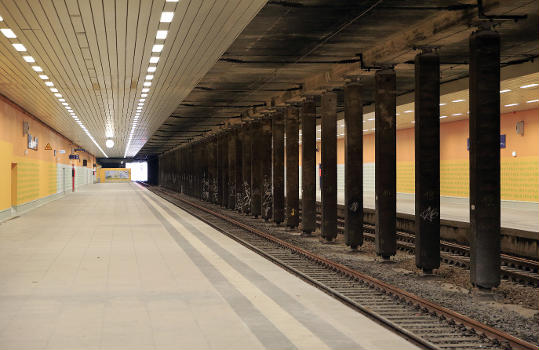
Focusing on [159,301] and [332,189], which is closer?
[159,301]

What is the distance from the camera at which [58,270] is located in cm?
1039

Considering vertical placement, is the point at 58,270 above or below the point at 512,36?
below

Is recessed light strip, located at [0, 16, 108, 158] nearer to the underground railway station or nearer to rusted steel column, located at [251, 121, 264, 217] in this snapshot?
the underground railway station

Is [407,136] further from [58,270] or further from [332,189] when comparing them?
[58,270]

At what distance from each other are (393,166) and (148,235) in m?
6.86

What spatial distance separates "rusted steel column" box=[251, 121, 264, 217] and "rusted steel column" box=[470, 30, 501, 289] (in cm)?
1403

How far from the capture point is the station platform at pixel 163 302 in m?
6.00

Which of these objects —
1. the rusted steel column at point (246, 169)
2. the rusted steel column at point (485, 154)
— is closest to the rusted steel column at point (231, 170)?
the rusted steel column at point (246, 169)

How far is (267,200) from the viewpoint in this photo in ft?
75.1

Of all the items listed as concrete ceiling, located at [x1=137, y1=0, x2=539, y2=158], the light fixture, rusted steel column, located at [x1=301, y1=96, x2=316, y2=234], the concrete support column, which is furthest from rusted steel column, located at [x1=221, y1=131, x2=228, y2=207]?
the light fixture

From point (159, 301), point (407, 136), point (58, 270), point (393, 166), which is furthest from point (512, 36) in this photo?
point (407, 136)

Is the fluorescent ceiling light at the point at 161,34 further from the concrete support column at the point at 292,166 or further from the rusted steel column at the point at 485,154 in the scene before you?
the concrete support column at the point at 292,166

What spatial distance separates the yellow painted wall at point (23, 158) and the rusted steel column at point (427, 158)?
14854mm

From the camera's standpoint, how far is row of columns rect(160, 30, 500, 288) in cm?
893
